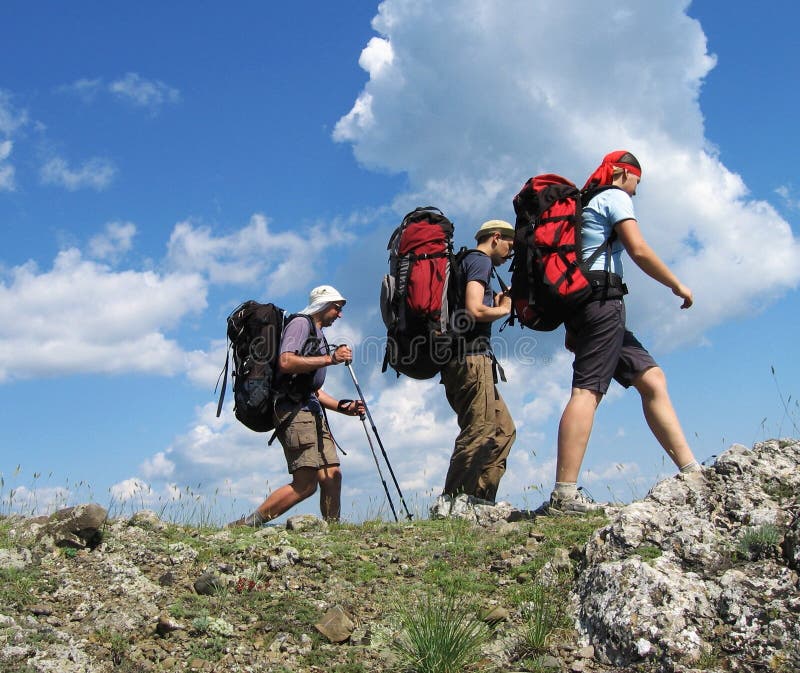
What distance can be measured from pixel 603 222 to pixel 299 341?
10.5 feet

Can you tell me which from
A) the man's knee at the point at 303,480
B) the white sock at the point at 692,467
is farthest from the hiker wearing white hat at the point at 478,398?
the white sock at the point at 692,467

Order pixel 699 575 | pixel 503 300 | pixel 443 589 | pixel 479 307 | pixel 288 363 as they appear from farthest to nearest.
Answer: pixel 288 363, pixel 503 300, pixel 479 307, pixel 443 589, pixel 699 575

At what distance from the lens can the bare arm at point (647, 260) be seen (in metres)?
6.45

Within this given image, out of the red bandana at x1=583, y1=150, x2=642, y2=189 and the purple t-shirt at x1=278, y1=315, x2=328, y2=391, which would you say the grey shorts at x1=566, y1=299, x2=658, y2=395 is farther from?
the purple t-shirt at x1=278, y1=315, x2=328, y2=391

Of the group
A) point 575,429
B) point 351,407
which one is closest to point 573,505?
point 575,429

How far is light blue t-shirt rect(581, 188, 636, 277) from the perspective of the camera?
6.57 metres

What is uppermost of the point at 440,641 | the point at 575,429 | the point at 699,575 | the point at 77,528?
the point at 575,429

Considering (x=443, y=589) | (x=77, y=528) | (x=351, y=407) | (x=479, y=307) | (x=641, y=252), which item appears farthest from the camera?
(x=351, y=407)

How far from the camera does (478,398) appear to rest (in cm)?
771

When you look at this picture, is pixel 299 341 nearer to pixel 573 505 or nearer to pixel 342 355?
pixel 342 355

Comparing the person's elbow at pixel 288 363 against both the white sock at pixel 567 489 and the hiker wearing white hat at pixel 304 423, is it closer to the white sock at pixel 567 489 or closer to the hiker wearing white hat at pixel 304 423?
the hiker wearing white hat at pixel 304 423

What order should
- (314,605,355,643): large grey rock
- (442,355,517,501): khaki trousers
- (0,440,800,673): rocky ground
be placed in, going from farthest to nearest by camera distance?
(442,355,517,501): khaki trousers, (314,605,355,643): large grey rock, (0,440,800,673): rocky ground

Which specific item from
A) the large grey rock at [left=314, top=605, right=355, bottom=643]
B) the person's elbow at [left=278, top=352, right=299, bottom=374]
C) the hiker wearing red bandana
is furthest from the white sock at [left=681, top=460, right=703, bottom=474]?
the person's elbow at [left=278, top=352, right=299, bottom=374]

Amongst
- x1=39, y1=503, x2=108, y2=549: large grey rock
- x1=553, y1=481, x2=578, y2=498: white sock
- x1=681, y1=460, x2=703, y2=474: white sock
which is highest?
x1=681, y1=460, x2=703, y2=474: white sock
